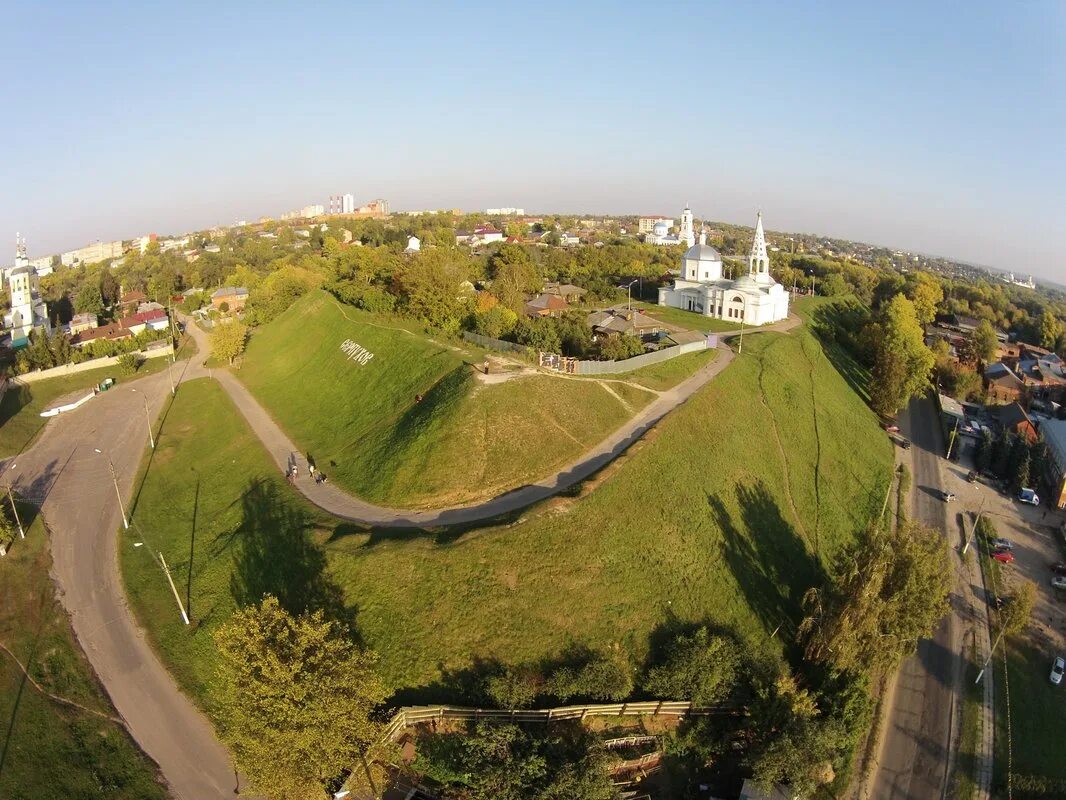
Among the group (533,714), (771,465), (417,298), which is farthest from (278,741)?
(417,298)

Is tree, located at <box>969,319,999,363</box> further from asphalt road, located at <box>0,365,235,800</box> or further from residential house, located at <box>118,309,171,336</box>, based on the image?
residential house, located at <box>118,309,171,336</box>

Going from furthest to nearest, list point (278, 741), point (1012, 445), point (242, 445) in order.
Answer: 1. point (1012, 445)
2. point (242, 445)
3. point (278, 741)

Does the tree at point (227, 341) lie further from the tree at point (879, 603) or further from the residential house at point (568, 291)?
the tree at point (879, 603)

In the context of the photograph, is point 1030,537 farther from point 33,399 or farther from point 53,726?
point 33,399

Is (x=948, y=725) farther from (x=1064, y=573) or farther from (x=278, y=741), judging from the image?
(x=278, y=741)

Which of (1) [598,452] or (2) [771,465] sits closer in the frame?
(1) [598,452]

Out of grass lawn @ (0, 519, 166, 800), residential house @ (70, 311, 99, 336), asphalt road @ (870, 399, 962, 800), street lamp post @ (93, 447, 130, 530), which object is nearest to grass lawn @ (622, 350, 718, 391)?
asphalt road @ (870, 399, 962, 800)
